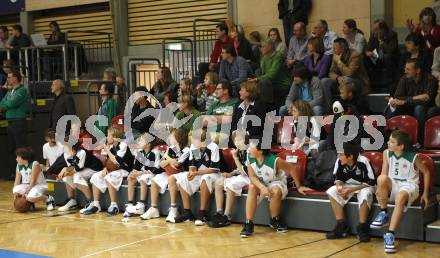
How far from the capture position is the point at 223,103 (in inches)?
379

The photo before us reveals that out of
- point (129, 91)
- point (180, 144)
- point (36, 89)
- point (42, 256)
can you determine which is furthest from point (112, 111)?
point (42, 256)

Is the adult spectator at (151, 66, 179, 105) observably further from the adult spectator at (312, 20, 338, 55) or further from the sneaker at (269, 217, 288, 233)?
the sneaker at (269, 217, 288, 233)

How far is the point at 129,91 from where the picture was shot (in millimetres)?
13078

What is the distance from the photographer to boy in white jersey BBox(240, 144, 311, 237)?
24.9ft

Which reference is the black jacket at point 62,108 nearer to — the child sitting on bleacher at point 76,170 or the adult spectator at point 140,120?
the adult spectator at point 140,120

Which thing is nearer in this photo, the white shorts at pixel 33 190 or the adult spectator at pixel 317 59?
the white shorts at pixel 33 190

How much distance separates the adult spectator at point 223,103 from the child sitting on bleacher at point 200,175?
914 millimetres

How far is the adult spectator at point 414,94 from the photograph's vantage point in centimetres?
850

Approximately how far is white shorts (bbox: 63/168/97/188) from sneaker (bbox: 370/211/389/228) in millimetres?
4400

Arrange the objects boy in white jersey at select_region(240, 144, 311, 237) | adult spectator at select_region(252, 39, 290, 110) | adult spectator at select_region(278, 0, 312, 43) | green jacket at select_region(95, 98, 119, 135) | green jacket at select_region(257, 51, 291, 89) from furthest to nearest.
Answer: adult spectator at select_region(278, 0, 312, 43) → green jacket at select_region(95, 98, 119, 135) → green jacket at select_region(257, 51, 291, 89) → adult spectator at select_region(252, 39, 290, 110) → boy in white jersey at select_region(240, 144, 311, 237)

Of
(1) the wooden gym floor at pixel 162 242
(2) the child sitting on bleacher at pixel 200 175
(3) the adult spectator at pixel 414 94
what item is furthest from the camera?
(3) the adult spectator at pixel 414 94

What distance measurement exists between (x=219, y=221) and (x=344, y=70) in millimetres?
2935

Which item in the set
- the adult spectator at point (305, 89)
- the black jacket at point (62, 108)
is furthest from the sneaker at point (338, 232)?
the black jacket at point (62, 108)

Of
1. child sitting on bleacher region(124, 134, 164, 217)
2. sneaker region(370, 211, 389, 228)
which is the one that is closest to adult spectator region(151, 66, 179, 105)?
child sitting on bleacher region(124, 134, 164, 217)
